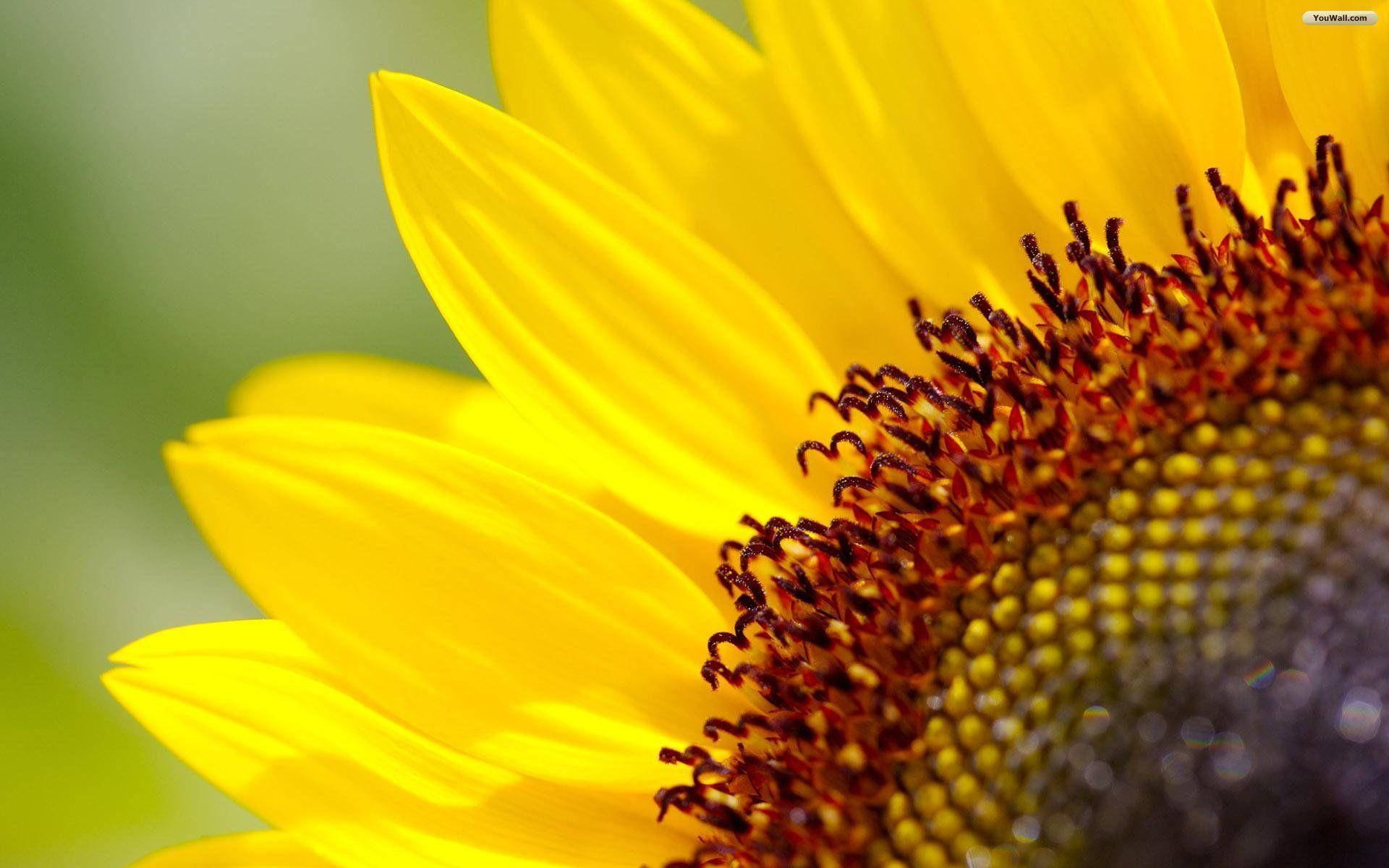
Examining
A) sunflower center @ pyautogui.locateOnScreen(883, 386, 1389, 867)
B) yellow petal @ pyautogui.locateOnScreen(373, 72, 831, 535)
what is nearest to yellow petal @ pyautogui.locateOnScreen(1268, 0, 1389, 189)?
sunflower center @ pyautogui.locateOnScreen(883, 386, 1389, 867)

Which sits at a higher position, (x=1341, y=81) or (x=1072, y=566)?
(x=1341, y=81)

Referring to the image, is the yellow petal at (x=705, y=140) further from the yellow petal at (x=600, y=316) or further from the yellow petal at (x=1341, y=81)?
the yellow petal at (x=1341, y=81)

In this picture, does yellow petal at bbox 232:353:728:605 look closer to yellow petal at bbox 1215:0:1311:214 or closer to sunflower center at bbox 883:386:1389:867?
sunflower center at bbox 883:386:1389:867

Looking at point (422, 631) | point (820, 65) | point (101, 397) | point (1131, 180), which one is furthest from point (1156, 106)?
point (101, 397)

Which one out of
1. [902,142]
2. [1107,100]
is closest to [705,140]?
[902,142]

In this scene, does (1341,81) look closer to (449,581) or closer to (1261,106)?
(1261,106)

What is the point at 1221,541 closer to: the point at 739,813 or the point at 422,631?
the point at 739,813
